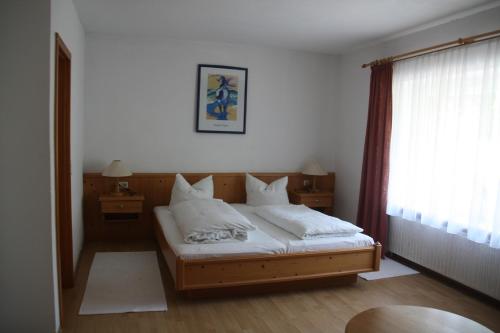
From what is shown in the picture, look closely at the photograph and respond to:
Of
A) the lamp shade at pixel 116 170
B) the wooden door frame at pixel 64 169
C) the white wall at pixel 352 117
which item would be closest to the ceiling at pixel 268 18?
the white wall at pixel 352 117

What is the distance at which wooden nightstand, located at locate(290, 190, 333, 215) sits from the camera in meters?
4.93

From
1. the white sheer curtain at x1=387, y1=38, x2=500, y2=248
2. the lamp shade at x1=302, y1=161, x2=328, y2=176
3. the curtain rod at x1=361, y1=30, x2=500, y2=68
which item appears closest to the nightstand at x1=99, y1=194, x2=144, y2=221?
the lamp shade at x1=302, y1=161, x2=328, y2=176

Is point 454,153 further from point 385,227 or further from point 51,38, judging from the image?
point 51,38

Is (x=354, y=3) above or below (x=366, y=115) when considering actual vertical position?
above

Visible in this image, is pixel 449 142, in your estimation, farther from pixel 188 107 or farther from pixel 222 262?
pixel 188 107

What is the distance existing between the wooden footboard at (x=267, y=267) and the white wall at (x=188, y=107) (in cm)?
163

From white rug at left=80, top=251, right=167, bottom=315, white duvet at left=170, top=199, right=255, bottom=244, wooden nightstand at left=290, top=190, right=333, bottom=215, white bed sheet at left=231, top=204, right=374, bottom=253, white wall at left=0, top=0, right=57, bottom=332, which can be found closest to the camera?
white wall at left=0, top=0, right=57, bottom=332

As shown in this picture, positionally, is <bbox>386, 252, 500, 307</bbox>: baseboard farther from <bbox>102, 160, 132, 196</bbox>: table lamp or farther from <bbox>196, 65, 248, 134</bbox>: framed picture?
<bbox>102, 160, 132, 196</bbox>: table lamp

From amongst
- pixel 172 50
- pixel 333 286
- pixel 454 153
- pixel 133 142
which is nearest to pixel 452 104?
pixel 454 153

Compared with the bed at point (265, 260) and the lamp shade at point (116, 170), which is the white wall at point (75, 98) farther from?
the bed at point (265, 260)

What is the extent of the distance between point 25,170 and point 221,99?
2888 millimetres

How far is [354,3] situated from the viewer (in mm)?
3197

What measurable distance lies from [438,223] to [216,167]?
261cm

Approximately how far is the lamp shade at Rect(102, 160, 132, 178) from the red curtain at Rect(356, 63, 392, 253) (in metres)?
2.70
